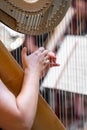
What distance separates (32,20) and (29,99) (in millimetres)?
241

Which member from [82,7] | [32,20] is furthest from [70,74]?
[32,20]

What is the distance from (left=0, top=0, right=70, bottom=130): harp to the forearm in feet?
0.13

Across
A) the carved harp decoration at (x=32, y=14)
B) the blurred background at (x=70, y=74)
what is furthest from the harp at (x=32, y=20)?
the blurred background at (x=70, y=74)

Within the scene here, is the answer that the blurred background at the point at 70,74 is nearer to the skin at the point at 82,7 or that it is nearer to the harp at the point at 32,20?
the skin at the point at 82,7

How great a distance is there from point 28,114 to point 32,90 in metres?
0.07

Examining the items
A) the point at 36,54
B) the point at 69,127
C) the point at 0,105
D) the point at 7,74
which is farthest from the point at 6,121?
the point at 69,127

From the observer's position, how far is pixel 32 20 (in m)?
1.38

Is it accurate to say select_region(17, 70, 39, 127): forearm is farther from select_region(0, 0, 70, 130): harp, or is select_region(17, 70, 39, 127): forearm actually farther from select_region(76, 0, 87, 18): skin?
select_region(76, 0, 87, 18): skin

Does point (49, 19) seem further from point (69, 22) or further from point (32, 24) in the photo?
point (69, 22)

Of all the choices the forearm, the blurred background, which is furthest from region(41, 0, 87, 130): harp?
the forearm

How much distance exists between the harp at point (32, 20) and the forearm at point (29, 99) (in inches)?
1.6

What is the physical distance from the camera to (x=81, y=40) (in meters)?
1.85

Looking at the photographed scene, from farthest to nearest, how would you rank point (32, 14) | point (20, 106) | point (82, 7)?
1. point (82, 7)
2. point (32, 14)
3. point (20, 106)

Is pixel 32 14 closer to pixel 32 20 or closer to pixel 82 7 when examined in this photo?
pixel 32 20
